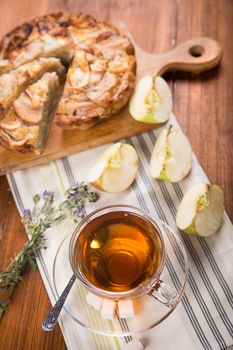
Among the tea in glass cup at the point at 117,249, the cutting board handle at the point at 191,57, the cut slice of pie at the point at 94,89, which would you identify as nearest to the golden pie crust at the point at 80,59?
the cut slice of pie at the point at 94,89

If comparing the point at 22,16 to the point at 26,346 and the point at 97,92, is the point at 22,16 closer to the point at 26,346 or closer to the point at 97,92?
the point at 97,92

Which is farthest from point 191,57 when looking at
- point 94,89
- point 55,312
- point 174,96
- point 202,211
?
point 55,312

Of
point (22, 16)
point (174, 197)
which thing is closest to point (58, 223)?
point (174, 197)

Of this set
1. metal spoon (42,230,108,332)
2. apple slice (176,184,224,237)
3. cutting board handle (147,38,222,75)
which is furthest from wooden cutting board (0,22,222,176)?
metal spoon (42,230,108,332)

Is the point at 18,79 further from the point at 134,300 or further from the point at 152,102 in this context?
the point at 134,300

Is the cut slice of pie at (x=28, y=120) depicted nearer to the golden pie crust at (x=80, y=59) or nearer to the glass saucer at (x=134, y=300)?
the golden pie crust at (x=80, y=59)

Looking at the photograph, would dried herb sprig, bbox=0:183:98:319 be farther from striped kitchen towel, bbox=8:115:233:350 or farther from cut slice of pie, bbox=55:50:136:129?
cut slice of pie, bbox=55:50:136:129
